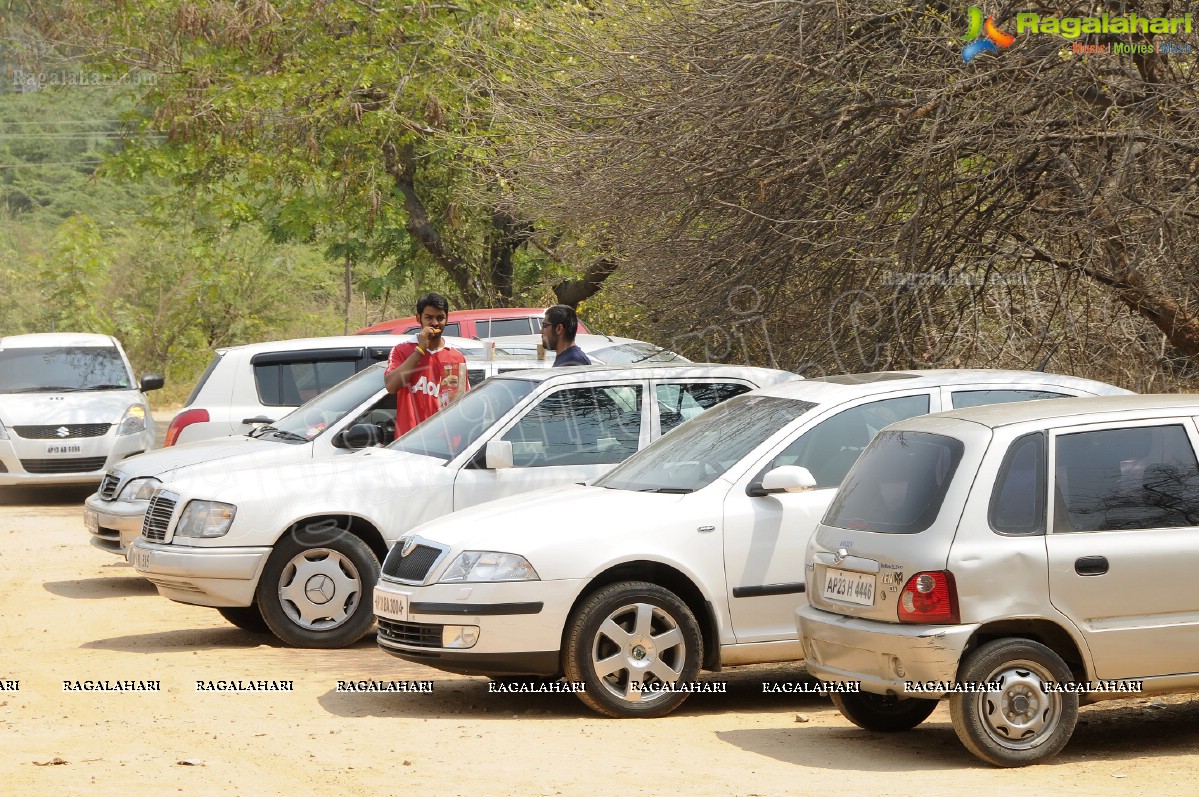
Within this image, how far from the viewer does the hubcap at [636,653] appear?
7.11 m

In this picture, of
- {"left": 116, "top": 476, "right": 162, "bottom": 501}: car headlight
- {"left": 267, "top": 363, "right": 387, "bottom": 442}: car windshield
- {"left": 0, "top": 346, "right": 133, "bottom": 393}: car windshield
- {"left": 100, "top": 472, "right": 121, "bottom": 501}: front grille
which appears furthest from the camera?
{"left": 0, "top": 346, "right": 133, "bottom": 393}: car windshield

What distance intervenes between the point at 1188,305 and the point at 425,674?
559 cm

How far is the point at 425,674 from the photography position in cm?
844

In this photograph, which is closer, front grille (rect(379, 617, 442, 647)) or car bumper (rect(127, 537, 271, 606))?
front grille (rect(379, 617, 442, 647))

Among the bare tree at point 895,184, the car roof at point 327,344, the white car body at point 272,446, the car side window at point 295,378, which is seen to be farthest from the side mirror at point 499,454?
the car side window at point 295,378

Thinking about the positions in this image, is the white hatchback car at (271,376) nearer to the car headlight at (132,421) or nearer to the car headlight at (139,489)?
the car headlight at (139,489)

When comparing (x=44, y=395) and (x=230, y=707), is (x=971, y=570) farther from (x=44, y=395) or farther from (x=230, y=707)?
(x=44, y=395)

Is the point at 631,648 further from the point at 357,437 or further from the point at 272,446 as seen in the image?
the point at 272,446

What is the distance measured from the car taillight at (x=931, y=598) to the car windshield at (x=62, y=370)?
14203mm

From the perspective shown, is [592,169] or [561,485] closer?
[561,485]

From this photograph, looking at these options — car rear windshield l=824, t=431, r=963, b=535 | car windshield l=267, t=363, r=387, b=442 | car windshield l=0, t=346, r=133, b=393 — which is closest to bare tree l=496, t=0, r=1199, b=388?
car windshield l=267, t=363, r=387, b=442

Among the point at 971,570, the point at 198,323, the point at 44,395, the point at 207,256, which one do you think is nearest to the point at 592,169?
the point at 971,570

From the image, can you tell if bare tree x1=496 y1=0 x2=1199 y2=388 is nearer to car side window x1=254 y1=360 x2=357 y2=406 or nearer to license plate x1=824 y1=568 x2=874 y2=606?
car side window x1=254 y1=360 x2=357 y2=406

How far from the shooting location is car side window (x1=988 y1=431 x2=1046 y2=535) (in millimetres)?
6070
